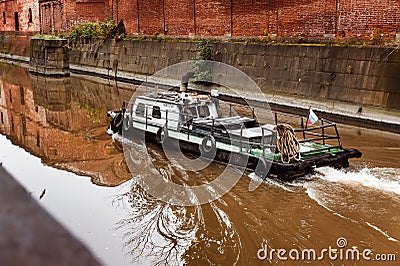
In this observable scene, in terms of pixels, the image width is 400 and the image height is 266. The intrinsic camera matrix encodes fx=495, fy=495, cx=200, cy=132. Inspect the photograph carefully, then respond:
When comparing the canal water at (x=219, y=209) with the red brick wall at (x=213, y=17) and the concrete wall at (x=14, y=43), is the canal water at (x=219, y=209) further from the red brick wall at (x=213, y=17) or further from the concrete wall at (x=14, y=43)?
the concrete wall at (x=14, y=43)

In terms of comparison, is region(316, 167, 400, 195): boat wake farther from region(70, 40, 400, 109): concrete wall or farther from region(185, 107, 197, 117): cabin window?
region(70, 40, 400, 109): concrete wall

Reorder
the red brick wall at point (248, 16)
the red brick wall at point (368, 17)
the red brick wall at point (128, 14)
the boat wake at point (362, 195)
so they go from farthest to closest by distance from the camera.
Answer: the red brick wall at point (128, 14)
the red brick wall at point (248, 16)
the red brick wall at point (368, 17)
the boat wake at point (362, 195)

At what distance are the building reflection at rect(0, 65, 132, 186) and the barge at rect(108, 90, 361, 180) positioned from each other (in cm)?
129

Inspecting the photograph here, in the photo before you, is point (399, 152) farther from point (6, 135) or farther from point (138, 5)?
point (138, 5)

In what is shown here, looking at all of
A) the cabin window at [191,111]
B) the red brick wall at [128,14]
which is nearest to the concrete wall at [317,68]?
the red brick wall at [128,14]

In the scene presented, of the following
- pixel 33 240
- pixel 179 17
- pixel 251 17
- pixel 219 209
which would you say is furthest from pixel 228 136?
pixel 179 17

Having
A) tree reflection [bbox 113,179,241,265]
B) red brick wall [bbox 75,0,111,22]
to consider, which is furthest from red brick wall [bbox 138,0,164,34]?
tree reflection [bbox 113,179,241,265]

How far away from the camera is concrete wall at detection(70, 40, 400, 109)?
1548 cm

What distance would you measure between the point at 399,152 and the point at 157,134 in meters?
6.11

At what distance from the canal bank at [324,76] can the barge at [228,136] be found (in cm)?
297

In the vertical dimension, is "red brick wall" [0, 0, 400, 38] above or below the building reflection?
above

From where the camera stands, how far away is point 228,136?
1123cm

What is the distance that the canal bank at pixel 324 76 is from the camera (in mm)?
15344

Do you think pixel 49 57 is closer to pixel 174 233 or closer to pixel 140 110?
pixel 140 110
